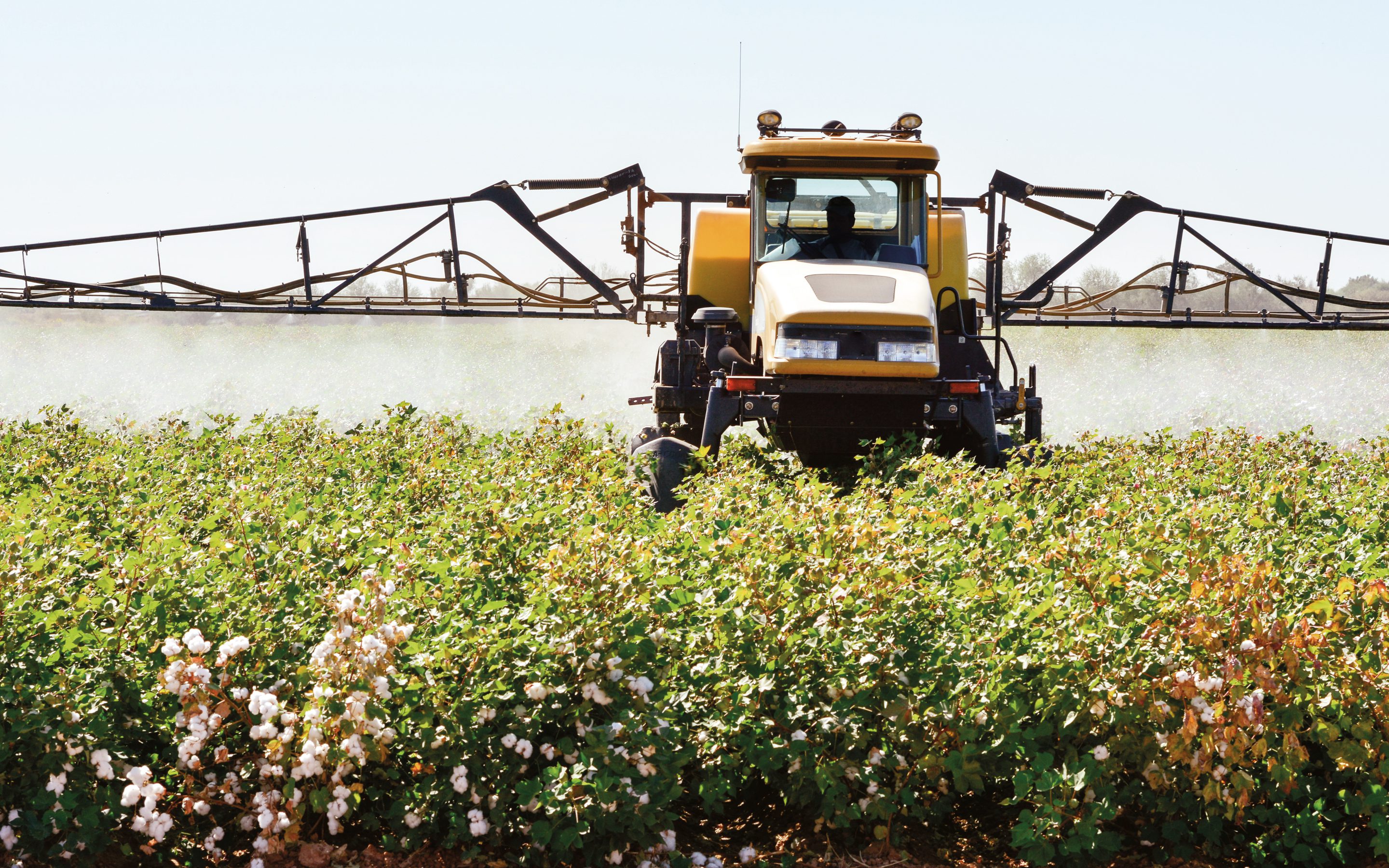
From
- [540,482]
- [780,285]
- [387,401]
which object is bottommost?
[387,401]

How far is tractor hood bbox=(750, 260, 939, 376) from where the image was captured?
8109 millimetres

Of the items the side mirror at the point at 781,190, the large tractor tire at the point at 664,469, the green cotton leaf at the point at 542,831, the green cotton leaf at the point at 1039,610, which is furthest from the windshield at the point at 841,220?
the green cotton leaf at the point at 542,831

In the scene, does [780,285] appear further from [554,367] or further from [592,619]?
[554,367]

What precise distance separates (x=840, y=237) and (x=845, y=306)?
123 cm

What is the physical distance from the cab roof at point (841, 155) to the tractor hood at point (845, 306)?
0.75 m

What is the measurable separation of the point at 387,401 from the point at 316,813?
1334 centimetres

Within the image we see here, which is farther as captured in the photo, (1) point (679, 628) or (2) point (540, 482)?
(2) point (540, 482)

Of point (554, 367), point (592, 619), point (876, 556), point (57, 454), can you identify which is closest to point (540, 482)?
point (876, 556)

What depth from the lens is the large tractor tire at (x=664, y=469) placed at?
27.4 ft

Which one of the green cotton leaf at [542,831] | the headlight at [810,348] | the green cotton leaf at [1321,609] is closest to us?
the green cotton leaf at [542,831]

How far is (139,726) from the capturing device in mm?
3998

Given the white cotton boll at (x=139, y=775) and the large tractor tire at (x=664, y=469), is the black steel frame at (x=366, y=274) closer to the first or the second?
the large tractor tire at (x=664, y=469)

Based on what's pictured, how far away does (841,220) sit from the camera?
921 cm

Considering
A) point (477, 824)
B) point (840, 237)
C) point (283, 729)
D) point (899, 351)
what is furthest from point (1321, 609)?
point (840, 237)
